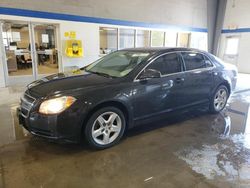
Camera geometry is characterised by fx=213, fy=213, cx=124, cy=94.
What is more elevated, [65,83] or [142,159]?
[65,83]

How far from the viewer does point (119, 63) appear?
3764 mm

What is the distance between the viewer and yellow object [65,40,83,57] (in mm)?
8445

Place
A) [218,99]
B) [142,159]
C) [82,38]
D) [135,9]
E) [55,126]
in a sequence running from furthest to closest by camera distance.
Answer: [135,9] → [82,38] → [218,99] → [142,159] → [55,126]

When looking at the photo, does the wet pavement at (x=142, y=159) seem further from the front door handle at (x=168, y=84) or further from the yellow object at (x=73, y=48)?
the yellow object at (x=73, y=48)

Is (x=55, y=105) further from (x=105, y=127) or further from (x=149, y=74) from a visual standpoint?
(x=149, y=74)

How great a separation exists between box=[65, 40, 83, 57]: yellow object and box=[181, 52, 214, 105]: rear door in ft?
18.5

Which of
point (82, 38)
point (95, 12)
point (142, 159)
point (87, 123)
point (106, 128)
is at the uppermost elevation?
point (95, 12)

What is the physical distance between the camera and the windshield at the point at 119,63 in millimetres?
3416

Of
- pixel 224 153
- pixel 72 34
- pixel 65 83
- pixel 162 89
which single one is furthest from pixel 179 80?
pixel 72 34

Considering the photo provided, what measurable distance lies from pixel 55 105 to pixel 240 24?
13425 millimetres

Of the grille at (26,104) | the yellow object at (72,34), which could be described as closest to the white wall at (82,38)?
the yellow object at (72,34)

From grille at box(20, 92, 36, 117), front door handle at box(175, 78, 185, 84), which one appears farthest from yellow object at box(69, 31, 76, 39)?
front door handle at box(175, 78, 185, 84)

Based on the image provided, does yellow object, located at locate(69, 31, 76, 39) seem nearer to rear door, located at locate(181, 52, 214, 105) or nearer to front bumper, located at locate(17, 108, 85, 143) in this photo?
A: rear door, located at locate(181, 52, 214, 105)

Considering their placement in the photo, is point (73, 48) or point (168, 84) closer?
point (168, 84)
